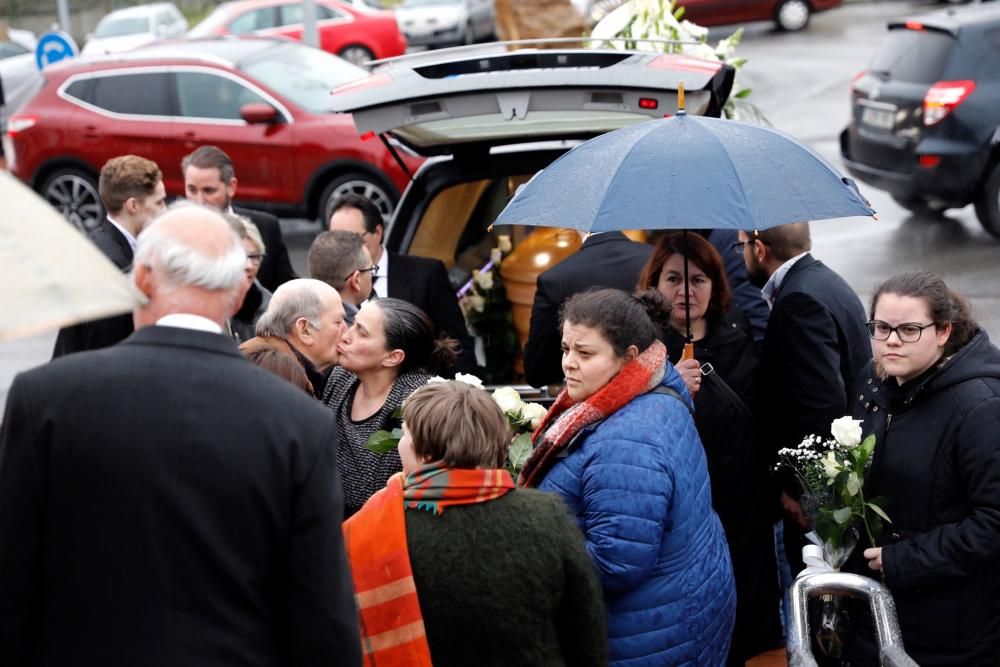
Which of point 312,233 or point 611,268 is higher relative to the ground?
point 611,268

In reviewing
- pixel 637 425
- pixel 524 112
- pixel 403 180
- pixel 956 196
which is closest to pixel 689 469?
pixel 637 425

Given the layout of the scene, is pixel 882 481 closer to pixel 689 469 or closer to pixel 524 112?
pixel 689 469

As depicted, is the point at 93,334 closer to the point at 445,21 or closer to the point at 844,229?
the point at 844,229

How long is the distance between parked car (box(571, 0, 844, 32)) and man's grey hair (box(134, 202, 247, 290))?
69.1 ft

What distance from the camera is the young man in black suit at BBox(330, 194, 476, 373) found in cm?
589

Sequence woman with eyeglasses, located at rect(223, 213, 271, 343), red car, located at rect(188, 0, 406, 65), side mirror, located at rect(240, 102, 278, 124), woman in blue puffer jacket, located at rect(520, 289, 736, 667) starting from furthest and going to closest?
1. red car, located at rect(188, 0, 406, 65)
2. side mirror, located at rect(240, 102, 278, 124)
3. woman with eyeglasses, located at rect(223, 213, 271, 343)
4. woman in blue puffer jacket, located at rect(520, 289, 736, 667)

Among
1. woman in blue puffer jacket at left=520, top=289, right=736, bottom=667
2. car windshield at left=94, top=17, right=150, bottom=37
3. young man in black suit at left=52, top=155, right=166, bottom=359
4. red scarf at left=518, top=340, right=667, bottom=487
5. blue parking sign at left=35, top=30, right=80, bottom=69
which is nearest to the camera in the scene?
woman in blue puffer jacket at left=520, top=289, right=736, bottom=667

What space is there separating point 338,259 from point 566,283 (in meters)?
0.96

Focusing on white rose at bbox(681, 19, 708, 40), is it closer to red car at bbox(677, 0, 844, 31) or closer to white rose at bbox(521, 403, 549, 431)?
white rose at bbox(521, 403, 549, 431)

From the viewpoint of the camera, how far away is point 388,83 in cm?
543

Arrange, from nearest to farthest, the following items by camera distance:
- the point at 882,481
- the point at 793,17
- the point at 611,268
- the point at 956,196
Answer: the point at 882,481 → the point at 611,268 → the point at 956,196 → the point at 793,17

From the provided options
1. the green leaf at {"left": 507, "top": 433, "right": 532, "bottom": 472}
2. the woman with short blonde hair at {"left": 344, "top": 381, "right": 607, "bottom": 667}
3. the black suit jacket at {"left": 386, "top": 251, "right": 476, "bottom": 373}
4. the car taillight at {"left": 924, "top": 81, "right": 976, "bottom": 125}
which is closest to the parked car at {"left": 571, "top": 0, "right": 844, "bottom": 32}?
the car taillight at {"left": 924, "top": 81, "right": 976, "bottom": 125}

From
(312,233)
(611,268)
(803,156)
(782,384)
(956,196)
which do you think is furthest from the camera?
(312,233)

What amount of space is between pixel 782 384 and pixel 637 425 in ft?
4.69
